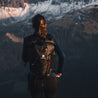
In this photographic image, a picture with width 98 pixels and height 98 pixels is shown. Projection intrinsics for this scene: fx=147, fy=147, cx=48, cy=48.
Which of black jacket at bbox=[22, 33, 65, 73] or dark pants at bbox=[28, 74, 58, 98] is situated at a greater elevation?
black jacket at bbox=[22, 33, 65, 73]

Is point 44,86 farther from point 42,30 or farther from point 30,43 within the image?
point 42,30

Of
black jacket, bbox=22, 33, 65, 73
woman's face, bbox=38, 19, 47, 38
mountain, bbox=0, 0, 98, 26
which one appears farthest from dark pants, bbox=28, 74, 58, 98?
mountain, bbox=0, 0, 98, 26

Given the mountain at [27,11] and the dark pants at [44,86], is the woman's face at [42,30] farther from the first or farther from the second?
the mountain at [27,11]

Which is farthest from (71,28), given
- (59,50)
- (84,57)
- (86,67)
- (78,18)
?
(59,50)

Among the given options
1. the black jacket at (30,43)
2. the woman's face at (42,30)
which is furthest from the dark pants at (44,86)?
the woman's face at (42,30)

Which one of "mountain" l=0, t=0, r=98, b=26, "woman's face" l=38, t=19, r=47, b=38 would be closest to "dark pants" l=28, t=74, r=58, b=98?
"woman's face" l=38, t=19, r=47, b=38

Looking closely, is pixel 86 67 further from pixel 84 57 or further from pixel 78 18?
pixel 78 18

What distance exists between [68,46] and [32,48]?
891 inches

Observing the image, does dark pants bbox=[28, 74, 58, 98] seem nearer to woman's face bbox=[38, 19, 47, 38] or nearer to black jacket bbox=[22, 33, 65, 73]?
black jacket bbox=[22, 33, 65, 73]

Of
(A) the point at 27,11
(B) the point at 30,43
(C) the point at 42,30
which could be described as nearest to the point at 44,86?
(B) the point at 30,43

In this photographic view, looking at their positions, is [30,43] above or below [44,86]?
above

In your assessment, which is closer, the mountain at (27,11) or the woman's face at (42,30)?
the woman's face at (42,30)

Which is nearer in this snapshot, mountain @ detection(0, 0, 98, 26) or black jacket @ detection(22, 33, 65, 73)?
black jacket @ detection(22, 33, 65, 73)

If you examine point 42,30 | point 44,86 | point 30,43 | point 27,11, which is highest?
point 42,30
